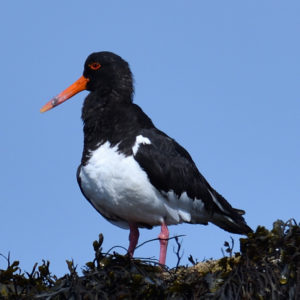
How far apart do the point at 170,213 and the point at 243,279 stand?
3.18 meters

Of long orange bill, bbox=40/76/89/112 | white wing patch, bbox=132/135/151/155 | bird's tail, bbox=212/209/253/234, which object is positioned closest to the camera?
white wing patch, bbox=132/135/151/155

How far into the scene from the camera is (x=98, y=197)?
29.7 ft

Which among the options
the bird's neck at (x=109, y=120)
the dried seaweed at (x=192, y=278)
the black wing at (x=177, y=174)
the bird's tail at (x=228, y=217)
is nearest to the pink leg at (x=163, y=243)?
the black wing at (x=177, y=174)

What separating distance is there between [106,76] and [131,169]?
6.05 ft

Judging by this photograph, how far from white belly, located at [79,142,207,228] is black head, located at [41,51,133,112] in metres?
1.14

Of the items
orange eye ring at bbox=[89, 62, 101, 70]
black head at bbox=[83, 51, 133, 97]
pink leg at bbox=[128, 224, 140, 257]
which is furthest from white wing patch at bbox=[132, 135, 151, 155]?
orange eye ring at bbox=[89, 62, 101, 70]

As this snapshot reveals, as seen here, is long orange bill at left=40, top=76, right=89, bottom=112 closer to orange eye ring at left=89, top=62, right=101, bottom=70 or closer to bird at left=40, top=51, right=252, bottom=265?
bird at left=40, top=51, right=252, bottom=265

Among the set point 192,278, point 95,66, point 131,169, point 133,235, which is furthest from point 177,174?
point 192,278

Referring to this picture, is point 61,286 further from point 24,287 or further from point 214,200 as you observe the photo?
point 214,200

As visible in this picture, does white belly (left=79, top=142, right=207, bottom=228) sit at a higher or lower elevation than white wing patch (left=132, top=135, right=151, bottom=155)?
lower

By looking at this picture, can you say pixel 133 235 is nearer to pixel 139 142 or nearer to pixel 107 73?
pixel 139 142

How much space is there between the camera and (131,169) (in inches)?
346

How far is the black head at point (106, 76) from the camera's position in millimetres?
9898

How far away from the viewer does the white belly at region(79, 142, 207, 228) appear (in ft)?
28.8
